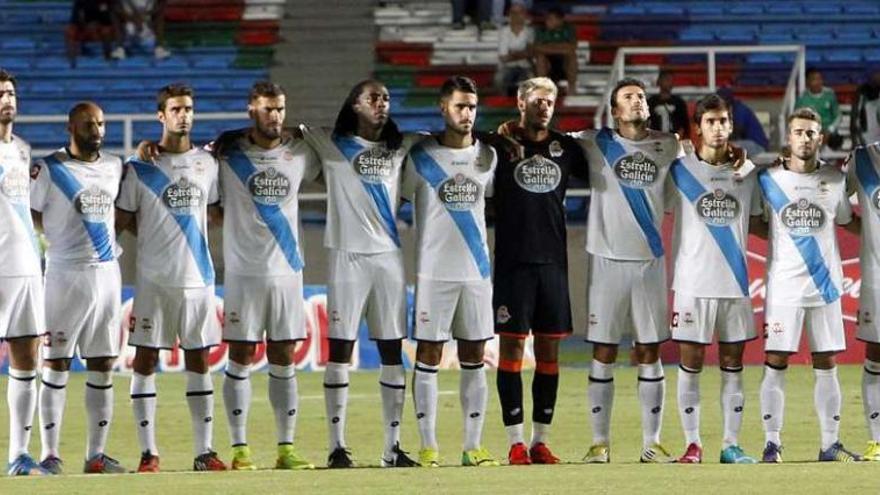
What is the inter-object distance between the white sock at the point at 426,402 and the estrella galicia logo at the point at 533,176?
50.1 inches

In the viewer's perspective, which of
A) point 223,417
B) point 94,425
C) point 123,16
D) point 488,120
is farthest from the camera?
point 123,16

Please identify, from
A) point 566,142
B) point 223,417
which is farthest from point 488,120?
point 566,142

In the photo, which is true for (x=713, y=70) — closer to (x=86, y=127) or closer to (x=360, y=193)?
(x=360, y=193)

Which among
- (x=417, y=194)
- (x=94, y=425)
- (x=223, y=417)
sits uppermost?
(x=417, y=194)

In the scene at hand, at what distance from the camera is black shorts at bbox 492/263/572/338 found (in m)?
14.1

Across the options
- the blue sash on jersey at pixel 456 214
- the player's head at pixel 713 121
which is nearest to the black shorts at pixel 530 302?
the blue sash on jersey at pixel 456 214

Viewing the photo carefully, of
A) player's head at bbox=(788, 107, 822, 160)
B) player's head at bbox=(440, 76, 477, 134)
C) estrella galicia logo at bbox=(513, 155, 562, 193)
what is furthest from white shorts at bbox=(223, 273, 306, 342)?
player's head at bbox=(788, 107, 822, 160)

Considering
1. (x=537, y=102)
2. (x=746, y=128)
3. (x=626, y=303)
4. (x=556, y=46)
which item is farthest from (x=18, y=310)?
(x=556, y=46)

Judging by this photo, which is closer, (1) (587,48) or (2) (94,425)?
(2) (94,425)

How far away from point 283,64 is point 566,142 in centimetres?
1697

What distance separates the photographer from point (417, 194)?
14.1 m

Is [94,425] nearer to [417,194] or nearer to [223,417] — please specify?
[417,194]

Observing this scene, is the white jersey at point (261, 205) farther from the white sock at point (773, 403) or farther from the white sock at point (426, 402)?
the white sock at point (773, 403)

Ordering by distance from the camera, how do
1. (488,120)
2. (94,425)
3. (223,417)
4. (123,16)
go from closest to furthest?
(94,425) < (223,417) < (488,120) < (123,16)
